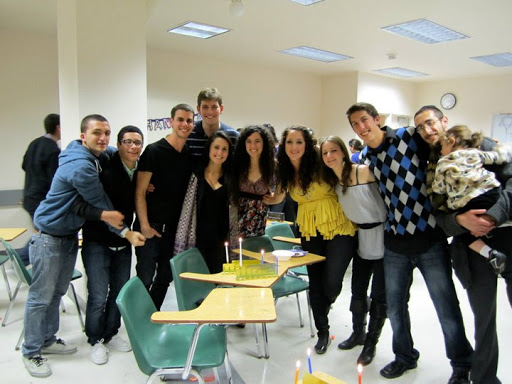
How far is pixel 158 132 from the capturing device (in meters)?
6.25

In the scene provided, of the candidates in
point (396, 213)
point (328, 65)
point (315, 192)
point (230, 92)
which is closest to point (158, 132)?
point (230, 92)

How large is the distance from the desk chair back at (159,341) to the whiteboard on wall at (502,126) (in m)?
8.33

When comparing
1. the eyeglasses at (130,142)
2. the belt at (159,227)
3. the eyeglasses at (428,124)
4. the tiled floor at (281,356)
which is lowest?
the tiled floor at (281,356)

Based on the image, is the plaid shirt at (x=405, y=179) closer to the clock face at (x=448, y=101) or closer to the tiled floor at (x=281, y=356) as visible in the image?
the tiled floor at (x=281, y=356)

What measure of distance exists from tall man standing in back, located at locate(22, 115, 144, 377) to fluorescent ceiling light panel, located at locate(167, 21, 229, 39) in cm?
297

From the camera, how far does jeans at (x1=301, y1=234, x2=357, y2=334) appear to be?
2.56m

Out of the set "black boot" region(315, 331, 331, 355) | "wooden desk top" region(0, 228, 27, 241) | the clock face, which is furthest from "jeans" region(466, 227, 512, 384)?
the clock face

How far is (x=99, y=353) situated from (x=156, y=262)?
0.73 m

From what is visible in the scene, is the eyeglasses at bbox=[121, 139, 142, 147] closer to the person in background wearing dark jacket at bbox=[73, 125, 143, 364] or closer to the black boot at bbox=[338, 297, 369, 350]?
the person in background wearing dark jacket at bbox=[73, 125, 143, 364]

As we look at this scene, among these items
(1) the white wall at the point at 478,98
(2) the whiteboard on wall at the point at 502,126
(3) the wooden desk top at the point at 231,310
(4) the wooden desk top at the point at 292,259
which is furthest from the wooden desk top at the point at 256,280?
(2) the whiteboard on wall at the point at 502,126

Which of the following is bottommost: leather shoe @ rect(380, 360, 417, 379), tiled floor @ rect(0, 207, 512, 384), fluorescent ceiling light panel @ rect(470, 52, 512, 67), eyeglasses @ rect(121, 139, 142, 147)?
tiled floor @ rect(0, 207, 512, 384)

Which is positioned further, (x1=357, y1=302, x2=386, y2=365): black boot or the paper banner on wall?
the paper banner on wall

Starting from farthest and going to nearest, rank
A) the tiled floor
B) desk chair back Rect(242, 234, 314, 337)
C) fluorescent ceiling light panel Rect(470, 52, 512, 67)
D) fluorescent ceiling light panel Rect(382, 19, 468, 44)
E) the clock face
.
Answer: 1. the clock face
2. fluorescent ceiling light panel Rect(470, 52, 512, 67)
3. fluorescent ceiling light panel Rect(382, 19, 468, 44)
4. desk chair back Rect(242, 234, 314, 337)
5. the tiled floor

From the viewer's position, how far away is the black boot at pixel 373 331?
8.43 ft
